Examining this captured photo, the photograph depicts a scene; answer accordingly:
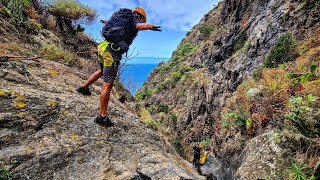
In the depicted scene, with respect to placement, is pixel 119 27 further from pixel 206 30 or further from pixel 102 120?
pixel 206 30

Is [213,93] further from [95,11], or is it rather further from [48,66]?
[48,66]

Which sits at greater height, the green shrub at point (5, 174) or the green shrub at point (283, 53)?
the green shrub at point (283, 53)

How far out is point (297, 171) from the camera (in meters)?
4.30

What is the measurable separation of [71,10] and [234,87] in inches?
506

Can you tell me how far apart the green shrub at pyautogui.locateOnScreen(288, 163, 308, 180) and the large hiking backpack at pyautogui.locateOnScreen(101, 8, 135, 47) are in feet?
12.6

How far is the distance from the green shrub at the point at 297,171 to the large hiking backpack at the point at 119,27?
3.83 meters

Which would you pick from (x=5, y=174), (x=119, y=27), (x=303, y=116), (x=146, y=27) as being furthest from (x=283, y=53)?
(x=5, y=174)

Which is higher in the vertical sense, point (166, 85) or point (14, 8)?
point (166, 85)

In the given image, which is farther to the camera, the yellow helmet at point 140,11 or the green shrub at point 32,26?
the green shrub at point 32,26

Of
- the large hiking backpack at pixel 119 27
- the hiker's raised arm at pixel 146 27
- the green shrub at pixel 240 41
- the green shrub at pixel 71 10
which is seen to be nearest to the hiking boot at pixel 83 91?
the large hiking backpack at pixel 119 27

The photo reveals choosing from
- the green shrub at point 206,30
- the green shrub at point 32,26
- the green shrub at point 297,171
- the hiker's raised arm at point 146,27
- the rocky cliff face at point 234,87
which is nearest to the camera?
the green shrub at point 297,171

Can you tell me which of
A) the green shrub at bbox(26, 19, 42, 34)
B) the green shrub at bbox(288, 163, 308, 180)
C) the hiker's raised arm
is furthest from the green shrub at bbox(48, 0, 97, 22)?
the green shrub at bbox(288, 163, 308, 180)

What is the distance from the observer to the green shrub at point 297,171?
4203mm

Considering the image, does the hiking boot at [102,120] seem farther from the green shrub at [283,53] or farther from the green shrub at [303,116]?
the green shrub at [283,53]
